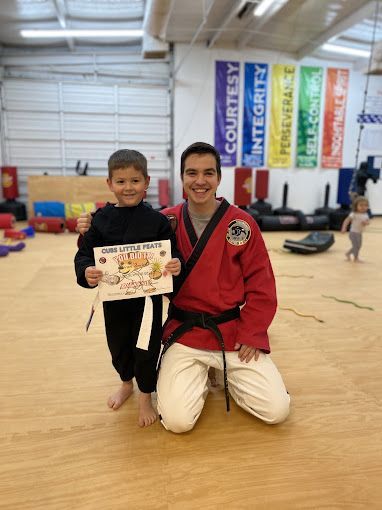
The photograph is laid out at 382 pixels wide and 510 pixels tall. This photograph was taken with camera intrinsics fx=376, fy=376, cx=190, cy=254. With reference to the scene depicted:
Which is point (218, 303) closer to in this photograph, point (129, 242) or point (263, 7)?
point (129, 242)

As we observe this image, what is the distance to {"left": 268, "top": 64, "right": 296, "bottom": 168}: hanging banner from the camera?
8.73 m

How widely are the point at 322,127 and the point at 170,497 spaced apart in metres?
9.36

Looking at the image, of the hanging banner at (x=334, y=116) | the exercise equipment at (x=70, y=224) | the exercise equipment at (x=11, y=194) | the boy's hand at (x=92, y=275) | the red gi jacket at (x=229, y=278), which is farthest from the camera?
the hanging banner at (x=334, y=116)

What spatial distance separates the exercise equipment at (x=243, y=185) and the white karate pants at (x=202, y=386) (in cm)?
665

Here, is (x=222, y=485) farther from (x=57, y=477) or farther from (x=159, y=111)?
(x=159, y=111)

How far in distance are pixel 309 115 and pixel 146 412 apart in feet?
29.0

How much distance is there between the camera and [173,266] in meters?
1.67

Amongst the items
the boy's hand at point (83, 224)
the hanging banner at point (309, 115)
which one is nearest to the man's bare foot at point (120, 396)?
the boy's hand at point (83, 224)

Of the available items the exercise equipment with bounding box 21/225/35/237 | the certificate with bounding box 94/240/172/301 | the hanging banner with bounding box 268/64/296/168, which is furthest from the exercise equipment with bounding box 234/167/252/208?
the certificate with bounding box 94/240/172/301

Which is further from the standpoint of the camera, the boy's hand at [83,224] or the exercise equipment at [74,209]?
the exercise equipment at [74,209]

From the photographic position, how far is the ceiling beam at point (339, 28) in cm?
631

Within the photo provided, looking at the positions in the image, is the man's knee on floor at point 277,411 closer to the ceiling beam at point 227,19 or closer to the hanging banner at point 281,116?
the ceiling beam at point 227,19

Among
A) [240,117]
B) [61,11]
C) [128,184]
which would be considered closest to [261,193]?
[240,117]

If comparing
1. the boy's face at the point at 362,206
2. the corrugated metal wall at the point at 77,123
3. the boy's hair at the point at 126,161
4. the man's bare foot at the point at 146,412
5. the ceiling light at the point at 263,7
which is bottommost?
the man's bare foot at the point at 146,412
